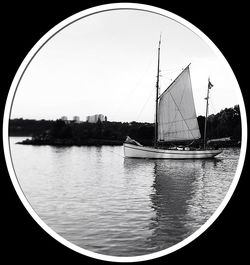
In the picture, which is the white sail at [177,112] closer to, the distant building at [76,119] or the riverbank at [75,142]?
the riverbank at [75,142]

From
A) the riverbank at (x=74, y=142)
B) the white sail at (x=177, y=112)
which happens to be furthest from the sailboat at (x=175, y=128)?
the riverbank at (x=74, y=142)

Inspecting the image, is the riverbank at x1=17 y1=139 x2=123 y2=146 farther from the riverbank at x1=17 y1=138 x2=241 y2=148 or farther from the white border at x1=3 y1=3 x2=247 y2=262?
the white border at x1=3 y1=3 x2=247 y2=262

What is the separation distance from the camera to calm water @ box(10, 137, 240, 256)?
2.13 meters

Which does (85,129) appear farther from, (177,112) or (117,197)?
(177,112)

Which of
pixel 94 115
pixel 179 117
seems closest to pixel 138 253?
pixel 94 115

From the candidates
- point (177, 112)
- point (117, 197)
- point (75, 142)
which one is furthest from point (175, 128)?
point (75, 142)

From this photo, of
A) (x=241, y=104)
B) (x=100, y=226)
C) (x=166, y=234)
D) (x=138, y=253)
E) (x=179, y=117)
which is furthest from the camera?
(x=179, y=117)

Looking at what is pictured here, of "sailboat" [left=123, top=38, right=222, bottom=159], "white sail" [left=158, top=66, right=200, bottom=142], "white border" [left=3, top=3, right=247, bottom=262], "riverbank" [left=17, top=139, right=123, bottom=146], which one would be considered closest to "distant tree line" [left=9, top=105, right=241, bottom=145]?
"riverbank" [left=17, top=139, right=123, bottom=146]

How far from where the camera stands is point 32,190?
309cm

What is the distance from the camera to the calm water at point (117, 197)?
213 centimetres

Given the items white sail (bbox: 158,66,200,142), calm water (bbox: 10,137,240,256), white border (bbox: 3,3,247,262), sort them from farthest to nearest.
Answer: white sail (bbox: 158,66,200,142) < calm water (bbox: 10,137,240,256) < white border (bbox: 3,3,247,262)

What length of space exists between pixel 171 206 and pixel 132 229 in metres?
0.70

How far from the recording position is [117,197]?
3.10 metres

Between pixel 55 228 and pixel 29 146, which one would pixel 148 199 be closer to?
pixel 55 228
